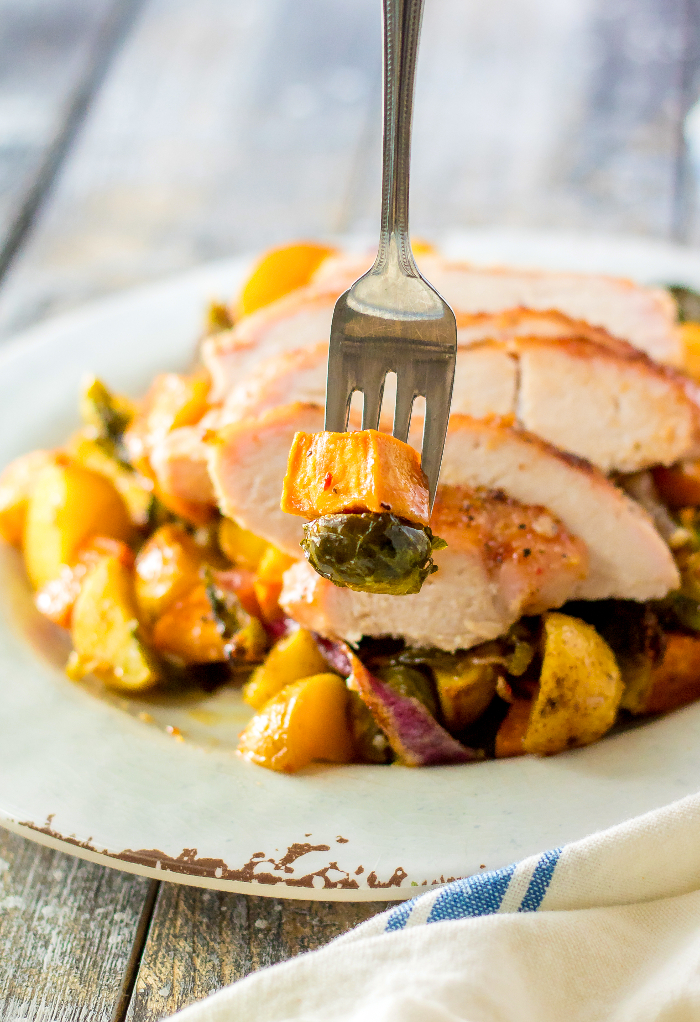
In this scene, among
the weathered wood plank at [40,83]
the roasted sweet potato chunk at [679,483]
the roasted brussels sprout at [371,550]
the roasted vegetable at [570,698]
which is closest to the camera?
the roasted brussels sprout at [371,550]

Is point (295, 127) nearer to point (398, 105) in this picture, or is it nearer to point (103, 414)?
point (103, 414)

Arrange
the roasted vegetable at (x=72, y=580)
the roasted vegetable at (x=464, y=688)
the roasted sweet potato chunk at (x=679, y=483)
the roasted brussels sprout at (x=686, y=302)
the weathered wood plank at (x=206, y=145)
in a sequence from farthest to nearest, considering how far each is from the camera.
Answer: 1. the weathered wood plank at (x=206, y=145)
2. the roasted brussels sprout at (x=686, y=302)
3. the roasted vegetable at (x=72, y=580)
4. the roasted sweet potato chunk at (x=679, y=483)
5. the roasted vegetable at (x=464, y=688)

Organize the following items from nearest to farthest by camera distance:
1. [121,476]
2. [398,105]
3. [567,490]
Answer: [398,105] → [567,490] → [121,476]

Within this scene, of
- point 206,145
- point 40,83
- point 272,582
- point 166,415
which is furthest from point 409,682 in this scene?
point 40,83

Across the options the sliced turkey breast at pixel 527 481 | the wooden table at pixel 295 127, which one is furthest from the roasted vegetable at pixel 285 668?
the wooden table at pixel 295 127

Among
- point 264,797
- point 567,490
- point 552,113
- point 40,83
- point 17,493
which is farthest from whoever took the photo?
point 40,83

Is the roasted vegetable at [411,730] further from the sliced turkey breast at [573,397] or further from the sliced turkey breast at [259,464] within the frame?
the sliced turkey breast at [573,397]
